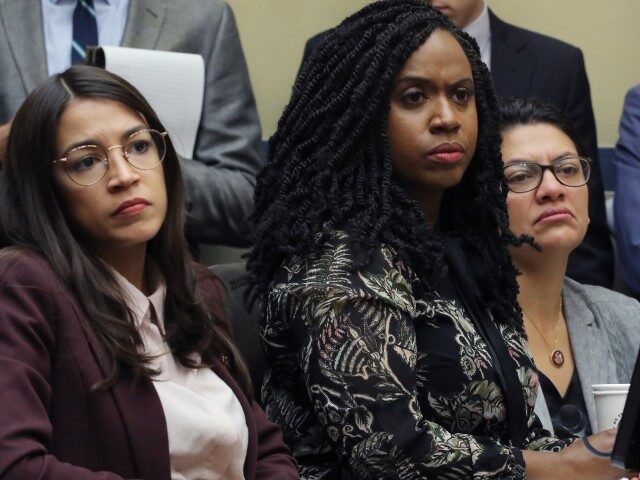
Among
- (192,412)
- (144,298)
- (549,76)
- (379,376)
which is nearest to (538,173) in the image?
(549,76)

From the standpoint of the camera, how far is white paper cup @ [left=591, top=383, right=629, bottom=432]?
2.87 meters

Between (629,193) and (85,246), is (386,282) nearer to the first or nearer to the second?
(85,246)

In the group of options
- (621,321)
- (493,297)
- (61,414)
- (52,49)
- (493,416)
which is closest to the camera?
(61,414)

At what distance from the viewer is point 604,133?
5172 millimetres

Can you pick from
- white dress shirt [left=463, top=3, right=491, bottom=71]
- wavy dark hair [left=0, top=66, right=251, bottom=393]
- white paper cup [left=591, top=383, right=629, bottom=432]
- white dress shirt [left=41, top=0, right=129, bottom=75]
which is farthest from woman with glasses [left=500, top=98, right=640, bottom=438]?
white dress shirt [left=41, top=0, right=129, bottom=75]

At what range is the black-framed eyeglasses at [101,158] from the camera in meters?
2.48

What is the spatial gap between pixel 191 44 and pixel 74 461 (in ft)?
6.38

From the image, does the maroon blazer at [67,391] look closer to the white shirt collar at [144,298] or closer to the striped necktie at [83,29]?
the white shirt collar at [144,298]

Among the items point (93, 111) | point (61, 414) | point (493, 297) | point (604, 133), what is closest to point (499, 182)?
point (493, 297)

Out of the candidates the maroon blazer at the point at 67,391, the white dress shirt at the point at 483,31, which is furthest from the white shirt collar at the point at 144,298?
the white dress shirt at the point at 483,31

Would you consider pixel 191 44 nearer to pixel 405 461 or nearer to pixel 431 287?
pixel 431 287

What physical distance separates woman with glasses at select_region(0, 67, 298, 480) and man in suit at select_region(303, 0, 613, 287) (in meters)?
1.86

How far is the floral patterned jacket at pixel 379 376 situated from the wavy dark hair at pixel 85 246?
6.3 inches

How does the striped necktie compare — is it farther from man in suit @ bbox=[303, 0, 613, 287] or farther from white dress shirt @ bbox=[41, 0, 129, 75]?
man in suit @ bbox=[303, 0, 613, 287]
